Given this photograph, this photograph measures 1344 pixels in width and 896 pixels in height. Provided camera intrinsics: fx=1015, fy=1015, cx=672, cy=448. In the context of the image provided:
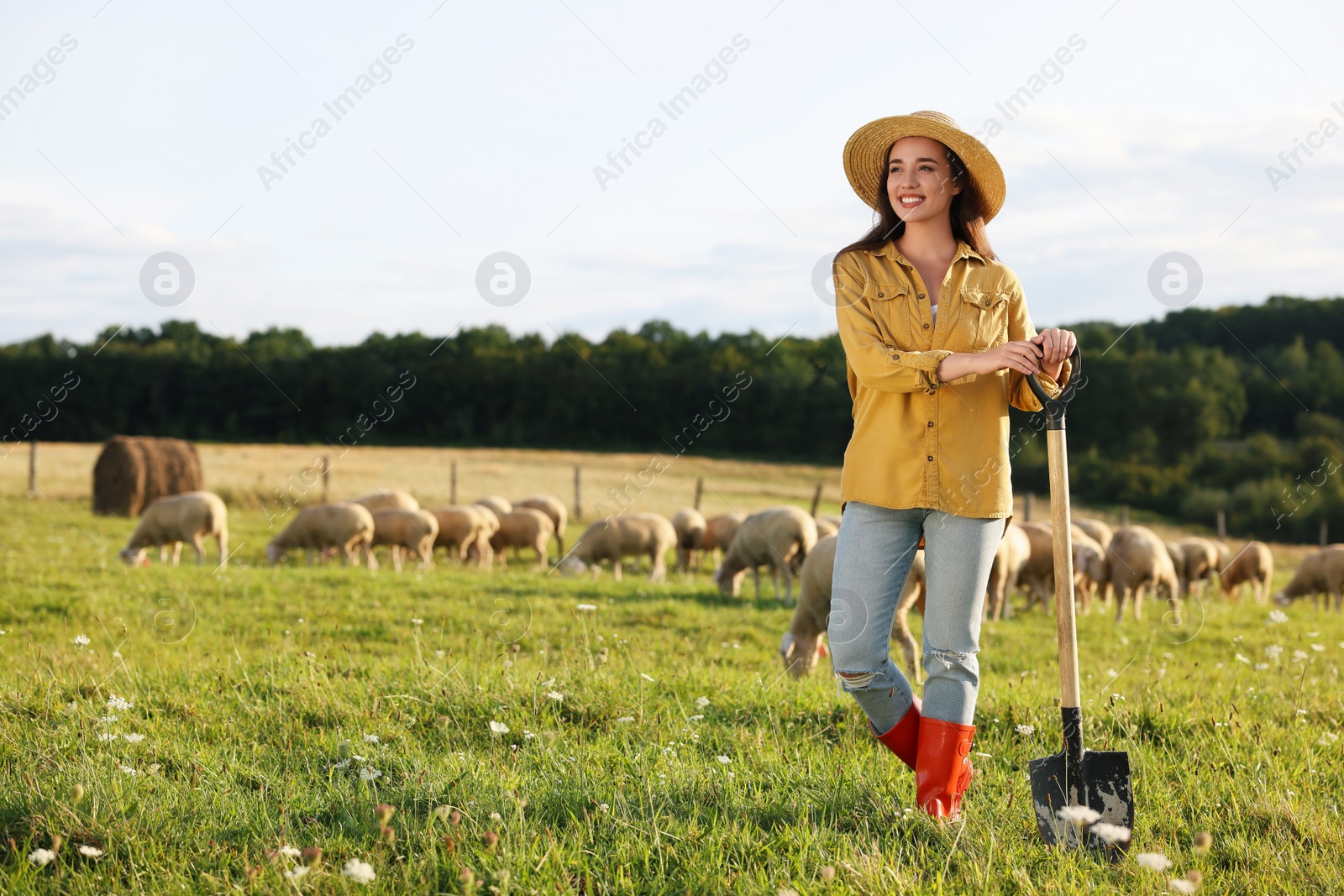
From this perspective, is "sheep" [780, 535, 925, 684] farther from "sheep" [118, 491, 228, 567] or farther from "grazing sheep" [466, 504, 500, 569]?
"sheep" [118, 491, 228, 567]

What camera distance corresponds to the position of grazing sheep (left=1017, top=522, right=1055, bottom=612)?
14.9m

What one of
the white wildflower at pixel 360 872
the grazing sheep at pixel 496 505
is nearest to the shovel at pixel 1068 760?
the white wildflower at pixel 360 872

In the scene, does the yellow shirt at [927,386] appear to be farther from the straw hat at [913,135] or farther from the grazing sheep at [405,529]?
the grazing sheep at [405,529]

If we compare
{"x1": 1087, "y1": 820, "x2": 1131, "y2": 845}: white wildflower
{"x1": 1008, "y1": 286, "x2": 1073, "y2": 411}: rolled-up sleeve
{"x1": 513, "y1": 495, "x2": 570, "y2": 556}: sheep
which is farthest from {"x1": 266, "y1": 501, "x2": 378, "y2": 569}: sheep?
{"x1": 1087, "y1": 820, "x2": 1131, "y2": 845}: white wildflower

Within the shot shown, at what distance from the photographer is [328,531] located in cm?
1797

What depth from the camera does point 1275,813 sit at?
331 cm

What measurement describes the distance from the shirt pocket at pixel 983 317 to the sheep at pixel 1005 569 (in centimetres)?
795

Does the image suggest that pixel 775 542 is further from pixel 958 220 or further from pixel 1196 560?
pixel 958 220

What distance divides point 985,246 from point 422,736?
290 centimetres

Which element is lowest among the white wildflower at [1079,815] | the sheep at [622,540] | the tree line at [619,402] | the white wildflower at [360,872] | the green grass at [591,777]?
the sheep at [622,540]

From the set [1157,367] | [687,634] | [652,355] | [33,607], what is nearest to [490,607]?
[687,634]

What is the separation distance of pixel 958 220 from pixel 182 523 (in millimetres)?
16640

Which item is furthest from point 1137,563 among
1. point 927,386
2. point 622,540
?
point 927,386

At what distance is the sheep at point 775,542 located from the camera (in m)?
14.5
